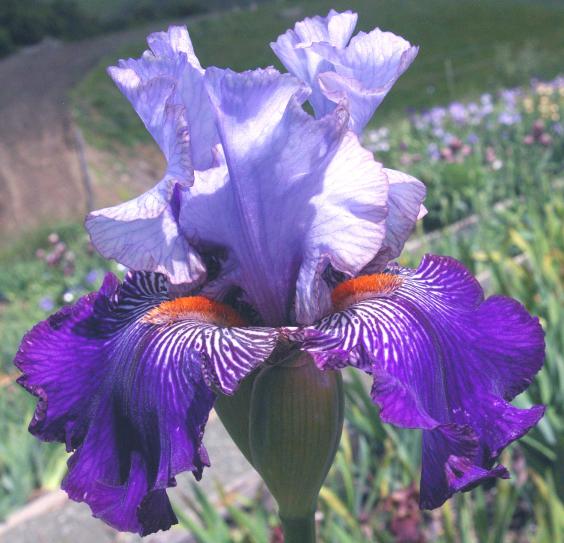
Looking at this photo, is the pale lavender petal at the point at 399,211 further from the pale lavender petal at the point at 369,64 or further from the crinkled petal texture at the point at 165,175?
the crinkled petal texture at the point at 165,175

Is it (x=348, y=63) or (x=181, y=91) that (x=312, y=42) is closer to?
(x=348, y=63)

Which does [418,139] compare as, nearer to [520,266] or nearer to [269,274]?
[520,266]

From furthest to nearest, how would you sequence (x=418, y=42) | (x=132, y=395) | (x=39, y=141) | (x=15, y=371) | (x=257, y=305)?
(x=39, y=141) → (x=418, y=42) → (x=15, y=371) → (x=257, y=305) → (x=132, y=395)

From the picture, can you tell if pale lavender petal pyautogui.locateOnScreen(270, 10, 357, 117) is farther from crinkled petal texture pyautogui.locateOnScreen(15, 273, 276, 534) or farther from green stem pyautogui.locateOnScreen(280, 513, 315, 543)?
green stem pyautogui.locateOnScreen(280, 513, 315, 543)

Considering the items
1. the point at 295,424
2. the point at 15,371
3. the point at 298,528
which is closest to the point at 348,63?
the point at 295,424

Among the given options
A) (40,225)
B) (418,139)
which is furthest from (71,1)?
(418,139)

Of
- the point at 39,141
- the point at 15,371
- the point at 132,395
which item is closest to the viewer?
the point at 132,395

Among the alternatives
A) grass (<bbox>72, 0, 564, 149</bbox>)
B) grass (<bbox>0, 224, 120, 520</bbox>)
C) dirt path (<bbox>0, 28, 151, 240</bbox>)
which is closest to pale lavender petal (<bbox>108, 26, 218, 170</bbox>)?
grass (<bbox>0, 224, 120, 520</bbox>)

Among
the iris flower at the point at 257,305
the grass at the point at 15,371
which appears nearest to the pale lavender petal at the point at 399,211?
the iris flower at the point at 257,305
